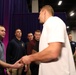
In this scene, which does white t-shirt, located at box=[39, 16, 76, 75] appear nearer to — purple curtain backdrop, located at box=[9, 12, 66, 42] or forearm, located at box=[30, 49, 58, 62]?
forearm, located at box=[30, 49, 58, 62]

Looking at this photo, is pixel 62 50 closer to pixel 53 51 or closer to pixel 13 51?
pixel 53 51

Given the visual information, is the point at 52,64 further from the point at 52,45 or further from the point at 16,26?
the point at 16,26

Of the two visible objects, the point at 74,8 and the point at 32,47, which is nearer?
the point at 32,47

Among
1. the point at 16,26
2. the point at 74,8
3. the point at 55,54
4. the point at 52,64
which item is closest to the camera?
the point at 55,54

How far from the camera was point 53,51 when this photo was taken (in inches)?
64.2

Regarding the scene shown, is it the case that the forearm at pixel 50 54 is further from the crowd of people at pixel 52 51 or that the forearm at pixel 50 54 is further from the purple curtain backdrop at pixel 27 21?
the purple curtain backdrop at pixel 27 21

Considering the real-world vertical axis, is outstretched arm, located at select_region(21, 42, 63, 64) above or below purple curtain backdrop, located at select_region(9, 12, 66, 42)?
below

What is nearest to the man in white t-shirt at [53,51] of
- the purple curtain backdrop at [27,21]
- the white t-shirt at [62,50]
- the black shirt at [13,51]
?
the white t-shirt at [62,50]

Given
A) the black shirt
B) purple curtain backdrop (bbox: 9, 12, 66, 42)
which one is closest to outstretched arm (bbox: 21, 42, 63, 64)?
the black shirt

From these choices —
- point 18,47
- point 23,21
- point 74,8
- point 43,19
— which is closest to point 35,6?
point 23,21

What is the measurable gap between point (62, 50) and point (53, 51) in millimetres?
231

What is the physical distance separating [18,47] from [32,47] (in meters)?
0.41

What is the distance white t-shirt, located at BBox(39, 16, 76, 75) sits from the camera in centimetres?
173

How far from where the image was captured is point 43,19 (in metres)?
2.00
